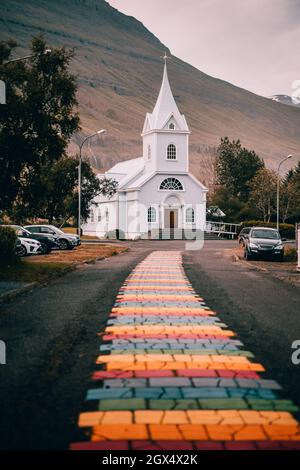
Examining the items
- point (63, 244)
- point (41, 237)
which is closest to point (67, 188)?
point (63, 244)

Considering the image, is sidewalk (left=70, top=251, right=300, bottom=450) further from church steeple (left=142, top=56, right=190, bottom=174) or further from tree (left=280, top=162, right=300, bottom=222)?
tree (left=280, top=162, right=300, bottom=222)

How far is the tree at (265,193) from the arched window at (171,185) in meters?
16.3

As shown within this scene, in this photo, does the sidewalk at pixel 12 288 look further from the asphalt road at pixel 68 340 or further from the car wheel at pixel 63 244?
the car wheel at pixel 63 244

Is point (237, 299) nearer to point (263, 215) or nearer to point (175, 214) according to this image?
point (175, 214)

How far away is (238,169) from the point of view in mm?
102938

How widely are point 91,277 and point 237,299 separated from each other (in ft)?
23.3

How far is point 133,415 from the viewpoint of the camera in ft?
17.3

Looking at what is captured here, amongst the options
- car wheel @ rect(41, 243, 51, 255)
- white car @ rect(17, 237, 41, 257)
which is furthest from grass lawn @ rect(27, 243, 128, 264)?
white car @ rect(17, 237, 41, 257)

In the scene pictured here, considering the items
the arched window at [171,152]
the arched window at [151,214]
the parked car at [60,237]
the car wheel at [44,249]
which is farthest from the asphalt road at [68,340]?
the arched window at [171,152]

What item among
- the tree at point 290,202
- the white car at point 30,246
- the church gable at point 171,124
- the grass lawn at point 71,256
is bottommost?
the grass lawn at point 71,256

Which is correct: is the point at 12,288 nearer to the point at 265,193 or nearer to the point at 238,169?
the point at 265,193

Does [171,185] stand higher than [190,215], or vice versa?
[171,185]

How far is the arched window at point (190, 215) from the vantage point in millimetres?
67000

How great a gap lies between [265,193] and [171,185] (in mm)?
18371
